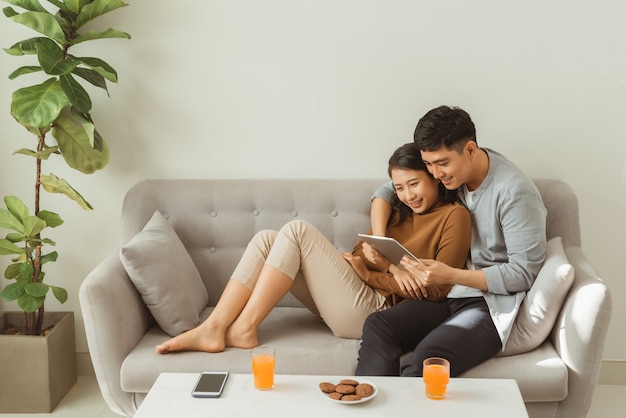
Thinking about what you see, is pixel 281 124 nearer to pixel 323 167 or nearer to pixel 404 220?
pixel 323 167

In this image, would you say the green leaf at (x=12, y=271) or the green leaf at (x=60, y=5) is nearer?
the green leaf at (x=60, y=5)

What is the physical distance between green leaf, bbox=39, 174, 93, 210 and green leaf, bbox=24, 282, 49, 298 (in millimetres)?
348

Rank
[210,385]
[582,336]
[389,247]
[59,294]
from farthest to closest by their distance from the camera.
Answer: [59,294] → [389,247] → [582,336] → [210,385]

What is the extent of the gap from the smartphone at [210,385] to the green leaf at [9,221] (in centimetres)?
119

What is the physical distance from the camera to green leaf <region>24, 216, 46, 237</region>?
2879mm

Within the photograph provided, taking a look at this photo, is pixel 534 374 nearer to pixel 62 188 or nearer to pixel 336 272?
pixel 336 272

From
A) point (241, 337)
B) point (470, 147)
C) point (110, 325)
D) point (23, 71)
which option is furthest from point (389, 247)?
point (23, 71)

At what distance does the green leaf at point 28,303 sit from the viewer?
285 cm

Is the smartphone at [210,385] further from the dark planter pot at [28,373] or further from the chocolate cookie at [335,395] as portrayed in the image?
the dark planter pot at [28,373]

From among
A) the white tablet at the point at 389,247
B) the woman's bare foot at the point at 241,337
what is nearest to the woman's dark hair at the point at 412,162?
the white tablet at the point at 389,247

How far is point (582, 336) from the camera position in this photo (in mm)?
2332

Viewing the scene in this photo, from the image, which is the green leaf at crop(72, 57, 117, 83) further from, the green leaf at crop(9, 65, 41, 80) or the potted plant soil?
the green leaf at crop(9, 65, 41, 80)

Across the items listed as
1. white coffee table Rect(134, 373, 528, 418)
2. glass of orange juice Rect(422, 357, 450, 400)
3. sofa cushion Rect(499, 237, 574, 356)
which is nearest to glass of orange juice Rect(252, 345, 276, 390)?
white coffee table Rect(134, 373, 528, 418)

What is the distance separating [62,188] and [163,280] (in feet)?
2.11
